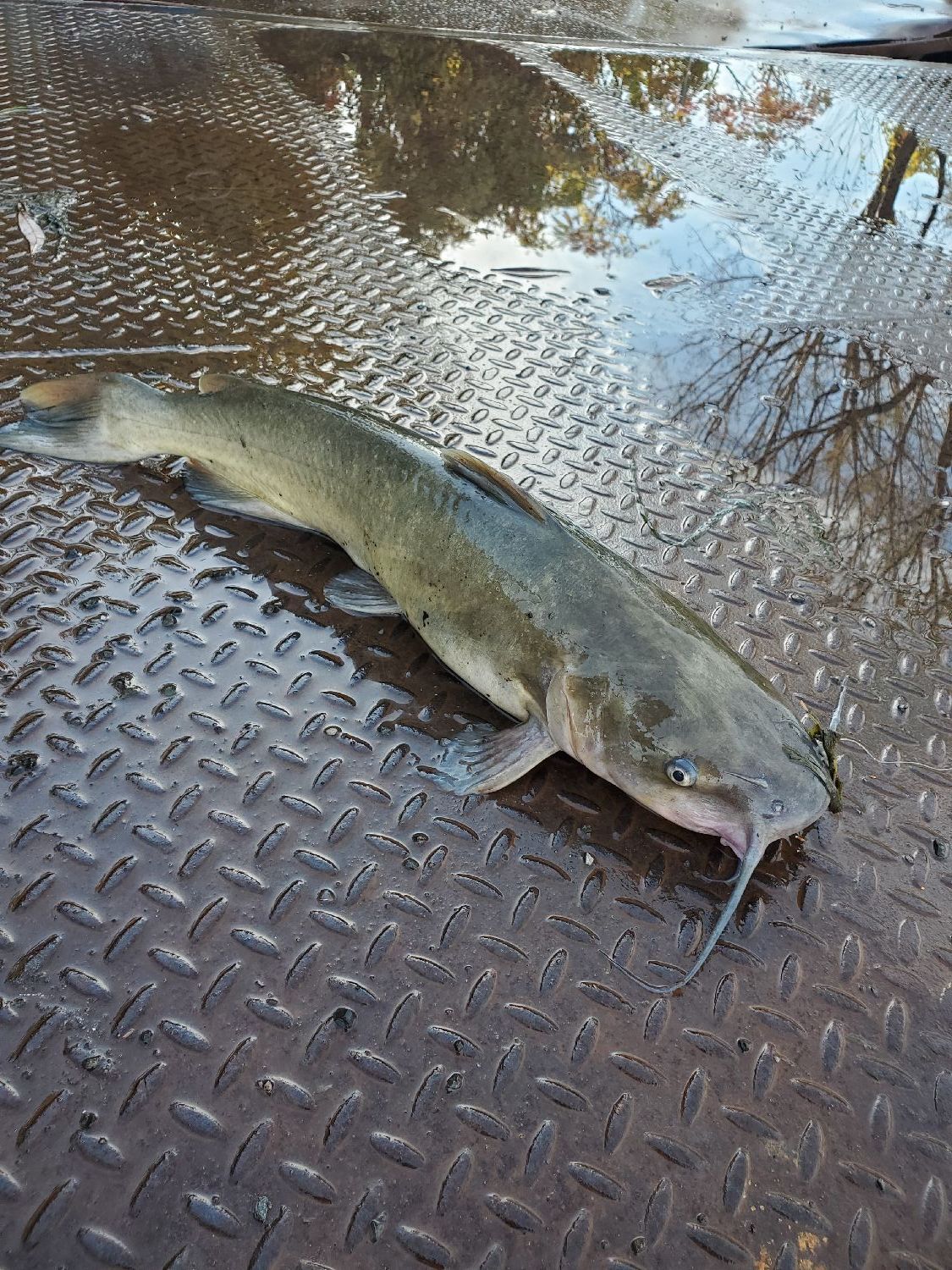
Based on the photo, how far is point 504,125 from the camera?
5.50 meters

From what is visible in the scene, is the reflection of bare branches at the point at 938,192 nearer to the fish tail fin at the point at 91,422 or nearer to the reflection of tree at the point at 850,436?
the reflection of tree at the point at 850,436

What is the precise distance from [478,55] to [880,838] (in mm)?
6659

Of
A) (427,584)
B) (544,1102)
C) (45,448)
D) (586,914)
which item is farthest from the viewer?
(45,448)

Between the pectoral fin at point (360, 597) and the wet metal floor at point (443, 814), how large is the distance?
8 centimetres

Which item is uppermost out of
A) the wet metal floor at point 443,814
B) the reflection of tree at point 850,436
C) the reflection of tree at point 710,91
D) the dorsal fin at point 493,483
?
the reflection of tree at point 710,91

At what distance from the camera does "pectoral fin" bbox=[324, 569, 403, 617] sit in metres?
2.40

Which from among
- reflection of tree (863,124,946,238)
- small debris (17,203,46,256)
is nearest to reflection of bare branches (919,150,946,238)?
reflection of tree (863,124,946,238)

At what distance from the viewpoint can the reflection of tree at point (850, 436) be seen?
282 centimetres

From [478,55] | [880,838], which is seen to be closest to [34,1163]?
[880,838]

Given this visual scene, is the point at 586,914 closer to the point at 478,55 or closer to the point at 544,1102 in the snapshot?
the point at 544,1102

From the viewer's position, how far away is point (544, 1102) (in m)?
1.56

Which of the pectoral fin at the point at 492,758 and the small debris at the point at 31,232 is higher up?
the small debris at the point at 31,232

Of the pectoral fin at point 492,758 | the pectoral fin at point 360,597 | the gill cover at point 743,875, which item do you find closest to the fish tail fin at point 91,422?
the pectoral fin at point 360,597

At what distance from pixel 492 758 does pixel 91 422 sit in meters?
1.84
